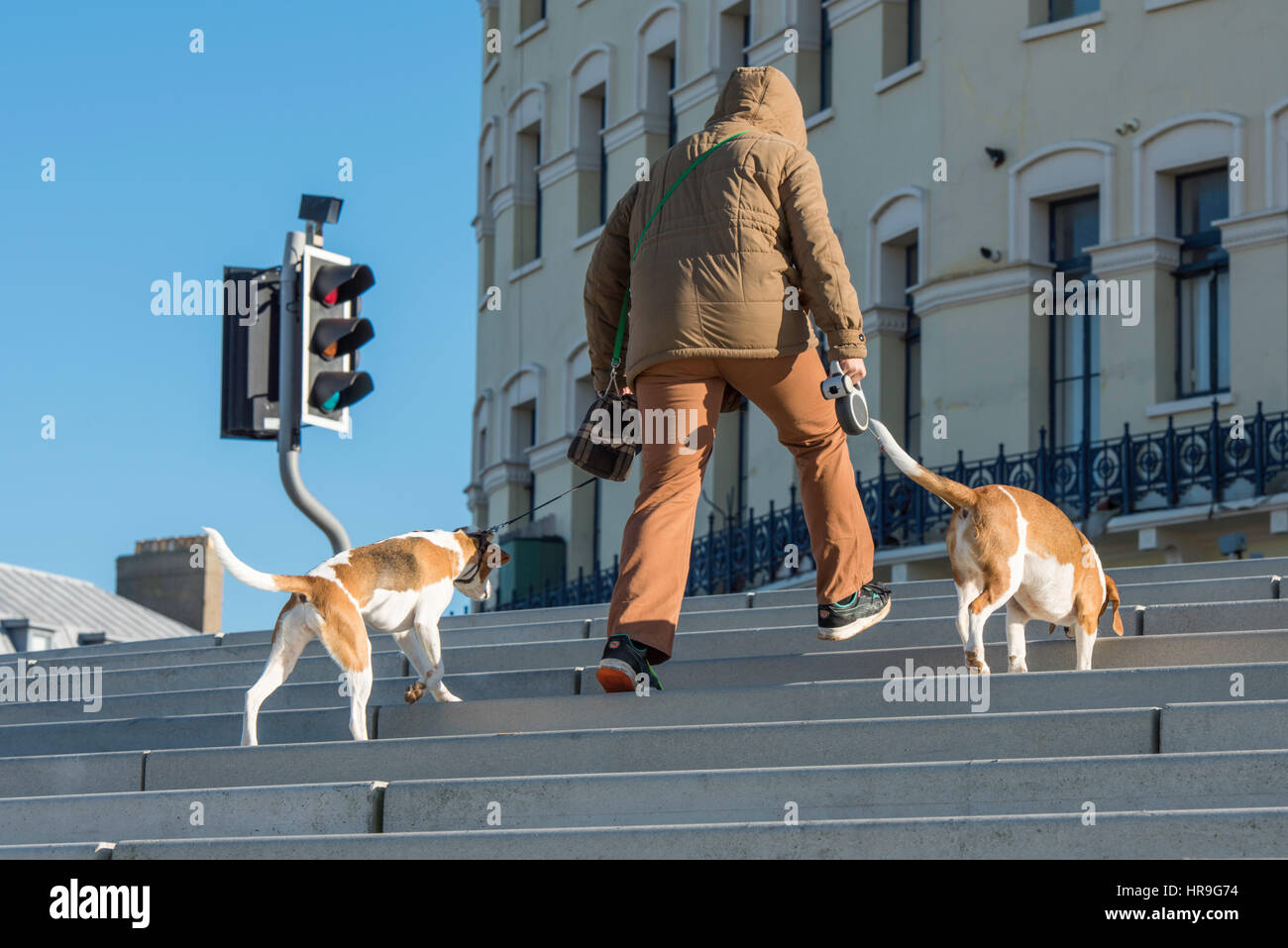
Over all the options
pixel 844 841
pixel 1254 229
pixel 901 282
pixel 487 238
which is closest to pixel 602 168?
pixel 487 238

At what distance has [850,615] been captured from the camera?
877 centimetres

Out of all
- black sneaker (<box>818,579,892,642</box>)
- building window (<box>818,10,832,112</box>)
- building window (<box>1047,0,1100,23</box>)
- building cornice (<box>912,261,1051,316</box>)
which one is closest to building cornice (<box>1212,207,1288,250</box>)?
building cornice (<box>912,261,1051,316</box>)

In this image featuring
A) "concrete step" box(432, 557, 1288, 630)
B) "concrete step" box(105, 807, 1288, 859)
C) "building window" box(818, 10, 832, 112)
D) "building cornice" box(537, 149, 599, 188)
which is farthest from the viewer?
"building cornice" box(537, 149, 599, 188)

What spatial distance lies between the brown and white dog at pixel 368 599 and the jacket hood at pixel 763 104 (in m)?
2.17

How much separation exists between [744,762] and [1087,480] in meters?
14.0

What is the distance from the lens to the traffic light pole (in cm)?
902

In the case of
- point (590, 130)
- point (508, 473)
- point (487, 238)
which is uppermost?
point (590, 130)

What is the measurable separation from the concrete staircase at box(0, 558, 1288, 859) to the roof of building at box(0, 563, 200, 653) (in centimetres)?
3472

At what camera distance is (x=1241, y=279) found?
21031 mm

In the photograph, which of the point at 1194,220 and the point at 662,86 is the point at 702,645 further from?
the point at 662,86

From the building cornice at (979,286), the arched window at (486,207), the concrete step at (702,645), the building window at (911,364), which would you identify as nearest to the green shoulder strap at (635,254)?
the concrete step at (702,645)

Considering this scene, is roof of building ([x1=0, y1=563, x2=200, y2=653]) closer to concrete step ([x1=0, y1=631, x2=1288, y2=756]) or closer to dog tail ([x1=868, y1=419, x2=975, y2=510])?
concrete step ([x1=0, y1=631, x2=1288, y2=756])

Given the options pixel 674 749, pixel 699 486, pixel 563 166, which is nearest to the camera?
pixel 674 749
